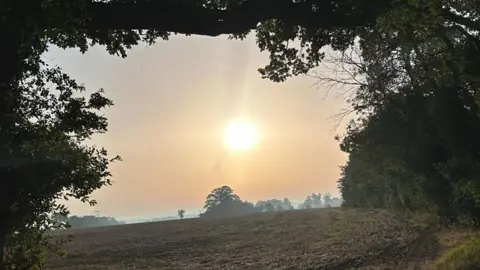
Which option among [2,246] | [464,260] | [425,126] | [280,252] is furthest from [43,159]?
[425,126]

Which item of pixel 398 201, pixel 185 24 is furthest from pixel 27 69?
pixel 398 201

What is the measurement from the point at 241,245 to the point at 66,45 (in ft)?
73.3

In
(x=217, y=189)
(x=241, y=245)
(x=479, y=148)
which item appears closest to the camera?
(x=479, y=148)

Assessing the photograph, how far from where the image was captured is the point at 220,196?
171500 mm

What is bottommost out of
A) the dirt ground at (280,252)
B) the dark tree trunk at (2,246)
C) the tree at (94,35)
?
the dirt ground at (280,252)

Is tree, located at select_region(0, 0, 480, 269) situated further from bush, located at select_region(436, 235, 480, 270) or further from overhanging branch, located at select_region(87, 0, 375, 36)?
bush, located at select_region(436, 235, 480, 270)

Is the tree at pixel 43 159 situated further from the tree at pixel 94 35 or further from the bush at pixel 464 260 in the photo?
the bush at pixel 464 260

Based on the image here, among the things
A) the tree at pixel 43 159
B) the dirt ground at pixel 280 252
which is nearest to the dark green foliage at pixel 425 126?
the dirt ground at pixel 280 252

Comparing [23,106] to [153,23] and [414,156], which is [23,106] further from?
[414,156]

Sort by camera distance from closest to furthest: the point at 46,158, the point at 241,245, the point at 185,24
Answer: the point at 46,158 → the point at 185,24 → the point at 241,245

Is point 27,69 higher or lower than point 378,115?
lower

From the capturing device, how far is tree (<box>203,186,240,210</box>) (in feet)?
550

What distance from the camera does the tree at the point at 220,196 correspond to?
6594 inches

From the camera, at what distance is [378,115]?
2738 cm
